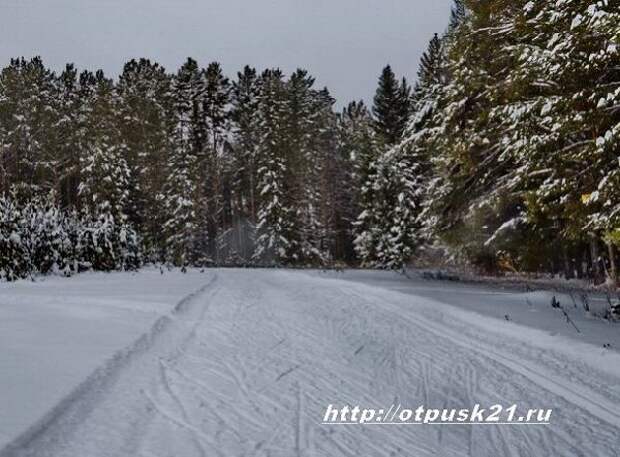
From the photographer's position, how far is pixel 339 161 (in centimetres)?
5712

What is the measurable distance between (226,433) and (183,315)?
5.64 m

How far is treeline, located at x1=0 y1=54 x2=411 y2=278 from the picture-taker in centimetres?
4022

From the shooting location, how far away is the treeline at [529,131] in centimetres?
919

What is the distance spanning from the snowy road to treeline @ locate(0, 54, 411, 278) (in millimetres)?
18884

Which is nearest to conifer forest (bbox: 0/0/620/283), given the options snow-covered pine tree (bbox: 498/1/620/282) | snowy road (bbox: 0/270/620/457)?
snow-covered pine tree (bbox: 498/1/620/282)

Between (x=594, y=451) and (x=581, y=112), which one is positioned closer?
(x=594, y=451)

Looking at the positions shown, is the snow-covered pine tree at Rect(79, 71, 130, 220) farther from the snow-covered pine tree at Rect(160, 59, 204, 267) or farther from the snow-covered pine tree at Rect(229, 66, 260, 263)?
the snow-covered pine tree at Rect(229, 66, 260, 263)

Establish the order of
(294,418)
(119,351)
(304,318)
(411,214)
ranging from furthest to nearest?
(411,214) < (304,318) < (119,351) < (294,418)

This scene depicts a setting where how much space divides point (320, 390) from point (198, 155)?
4809cm

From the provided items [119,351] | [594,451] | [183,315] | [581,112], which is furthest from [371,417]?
[581,112]

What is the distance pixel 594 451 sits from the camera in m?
3.48

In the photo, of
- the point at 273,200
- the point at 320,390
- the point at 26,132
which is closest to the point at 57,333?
the point at 320,390

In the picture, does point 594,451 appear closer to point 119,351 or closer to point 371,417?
point 371,417

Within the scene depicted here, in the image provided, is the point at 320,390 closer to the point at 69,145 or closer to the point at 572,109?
the point at 572,109
